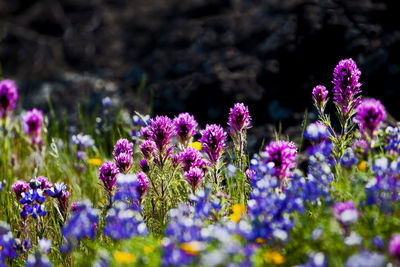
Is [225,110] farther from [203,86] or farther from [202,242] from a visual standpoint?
[202,242]

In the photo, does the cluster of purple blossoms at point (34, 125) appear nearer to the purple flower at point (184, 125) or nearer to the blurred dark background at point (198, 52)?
the blurred dark background at point (198, 52)

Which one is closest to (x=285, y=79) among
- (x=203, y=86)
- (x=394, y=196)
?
(x=203, y=86)

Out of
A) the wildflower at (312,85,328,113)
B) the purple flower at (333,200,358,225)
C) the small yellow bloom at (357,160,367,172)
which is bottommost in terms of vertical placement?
the purple flower at (333,200,358,225)

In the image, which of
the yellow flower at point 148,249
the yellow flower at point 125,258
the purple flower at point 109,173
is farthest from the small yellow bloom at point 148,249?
the purple flower at point 109,173

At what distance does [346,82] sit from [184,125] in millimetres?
1137

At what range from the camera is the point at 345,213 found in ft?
6.87

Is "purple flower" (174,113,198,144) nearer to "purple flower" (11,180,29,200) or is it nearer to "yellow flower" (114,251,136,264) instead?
"purple flower" (11,180,29,200)

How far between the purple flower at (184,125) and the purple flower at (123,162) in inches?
16.3

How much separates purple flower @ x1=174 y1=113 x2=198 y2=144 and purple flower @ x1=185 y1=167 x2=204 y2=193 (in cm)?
36

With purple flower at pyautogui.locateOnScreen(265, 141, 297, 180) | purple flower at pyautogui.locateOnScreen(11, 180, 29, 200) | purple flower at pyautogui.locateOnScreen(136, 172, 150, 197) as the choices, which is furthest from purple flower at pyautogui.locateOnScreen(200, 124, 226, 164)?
purple flower at pyautogui.locateOnScreen(11, 180, 29, 200)

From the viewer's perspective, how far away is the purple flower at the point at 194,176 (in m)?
3.03

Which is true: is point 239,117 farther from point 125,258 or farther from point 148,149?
point 125,258

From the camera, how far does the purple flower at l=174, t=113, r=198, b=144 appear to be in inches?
130

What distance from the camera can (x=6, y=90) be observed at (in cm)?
439
